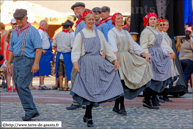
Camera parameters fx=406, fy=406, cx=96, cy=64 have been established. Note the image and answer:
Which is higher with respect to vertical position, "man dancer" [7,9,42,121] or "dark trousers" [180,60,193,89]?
"man dancer" [7,9,42,121]

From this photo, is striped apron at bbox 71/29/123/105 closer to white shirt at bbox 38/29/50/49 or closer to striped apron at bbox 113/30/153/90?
striped apron at bbox 113/30/153/90

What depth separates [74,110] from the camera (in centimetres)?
785

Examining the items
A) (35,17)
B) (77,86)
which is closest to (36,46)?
(77,86)

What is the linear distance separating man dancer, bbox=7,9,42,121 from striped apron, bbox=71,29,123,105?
785 millimetres

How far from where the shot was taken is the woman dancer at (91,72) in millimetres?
6145

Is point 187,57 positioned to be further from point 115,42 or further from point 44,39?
point 115,42

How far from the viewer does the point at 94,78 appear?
6.19 meters

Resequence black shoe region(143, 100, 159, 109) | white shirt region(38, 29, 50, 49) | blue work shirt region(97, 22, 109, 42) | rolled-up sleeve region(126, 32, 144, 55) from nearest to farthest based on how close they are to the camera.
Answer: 1. rolled-up sleeve region(126, 32, 144, 55)
2. black shoe region(143, 100, 159, 109)
3. blue work shirt region(97, 22, 109, 42)
4. white shirt region(38, 29, 50, 49)

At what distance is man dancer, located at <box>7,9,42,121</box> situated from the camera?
6.45 meters

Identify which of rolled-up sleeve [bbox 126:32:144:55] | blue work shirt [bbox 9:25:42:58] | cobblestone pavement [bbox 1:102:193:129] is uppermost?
blue work shirt [bbox 9:25:42:58]

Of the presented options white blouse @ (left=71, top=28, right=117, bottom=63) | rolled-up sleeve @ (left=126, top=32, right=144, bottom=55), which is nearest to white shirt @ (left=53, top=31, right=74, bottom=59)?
rolled-up sleeve @ (left=126, top=32, right=144, bottom=55)

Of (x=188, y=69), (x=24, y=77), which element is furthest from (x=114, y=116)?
(x=188, y=69)

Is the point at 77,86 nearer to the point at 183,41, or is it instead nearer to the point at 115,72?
the point at 115,72

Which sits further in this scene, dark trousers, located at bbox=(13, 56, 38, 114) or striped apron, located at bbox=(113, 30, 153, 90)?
striped apron, located at bbox=(113, 30, 153, 90)
